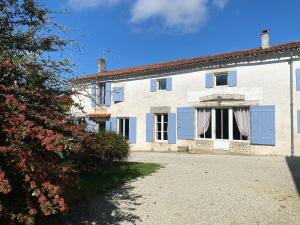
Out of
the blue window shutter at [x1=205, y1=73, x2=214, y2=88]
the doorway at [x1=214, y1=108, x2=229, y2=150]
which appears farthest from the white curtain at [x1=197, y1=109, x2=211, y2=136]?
the blue window shutter at [x1=205, y1=73, x2=214, y2=88]

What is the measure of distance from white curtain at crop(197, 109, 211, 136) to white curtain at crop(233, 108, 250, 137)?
1.51 meters

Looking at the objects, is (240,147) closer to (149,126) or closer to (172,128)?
(172,128)

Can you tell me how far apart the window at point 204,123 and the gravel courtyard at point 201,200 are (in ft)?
23.8

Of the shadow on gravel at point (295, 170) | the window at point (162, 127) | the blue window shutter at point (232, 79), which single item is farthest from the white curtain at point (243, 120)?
the window at point (162, 127)

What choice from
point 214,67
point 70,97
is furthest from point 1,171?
point 214,67

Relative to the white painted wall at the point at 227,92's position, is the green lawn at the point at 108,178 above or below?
below

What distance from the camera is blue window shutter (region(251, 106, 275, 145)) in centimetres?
1443

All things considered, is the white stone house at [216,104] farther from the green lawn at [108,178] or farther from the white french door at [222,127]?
the green lawn at [108,178]

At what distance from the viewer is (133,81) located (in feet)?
65.3

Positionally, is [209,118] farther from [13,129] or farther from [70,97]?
[13,129]

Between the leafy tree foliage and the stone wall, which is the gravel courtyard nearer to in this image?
the leafy tree foliage

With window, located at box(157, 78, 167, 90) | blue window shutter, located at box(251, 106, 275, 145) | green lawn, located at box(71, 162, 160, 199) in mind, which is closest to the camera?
green lawn, located at box(71, 162, 160, 199)

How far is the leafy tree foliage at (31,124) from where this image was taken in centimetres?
343

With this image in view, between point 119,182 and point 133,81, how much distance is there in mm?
12461
